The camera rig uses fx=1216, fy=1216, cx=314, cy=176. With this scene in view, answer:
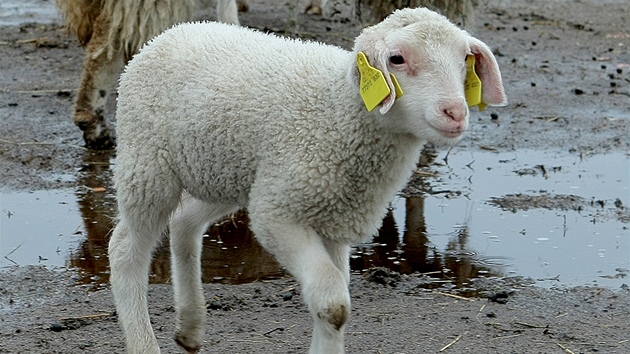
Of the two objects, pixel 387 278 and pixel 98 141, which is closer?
pixel 387 278

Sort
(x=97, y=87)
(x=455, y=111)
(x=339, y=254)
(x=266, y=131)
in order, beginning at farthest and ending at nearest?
(x=97, y=87), (x=339, y=254), (x=266, y=131), (x=455, y=111)

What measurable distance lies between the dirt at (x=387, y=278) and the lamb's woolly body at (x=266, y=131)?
851 mm

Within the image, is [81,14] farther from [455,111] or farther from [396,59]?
[455,111]

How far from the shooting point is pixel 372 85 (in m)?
3.62

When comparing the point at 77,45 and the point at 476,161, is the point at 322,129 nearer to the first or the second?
the point at 476,161

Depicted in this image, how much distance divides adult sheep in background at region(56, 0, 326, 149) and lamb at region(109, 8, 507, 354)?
241cm

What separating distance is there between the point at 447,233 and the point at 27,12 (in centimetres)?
706

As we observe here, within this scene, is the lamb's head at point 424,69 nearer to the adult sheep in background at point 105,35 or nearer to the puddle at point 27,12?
the adult sheep in background at point 105,35

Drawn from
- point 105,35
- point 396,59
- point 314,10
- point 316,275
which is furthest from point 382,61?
point 314,10

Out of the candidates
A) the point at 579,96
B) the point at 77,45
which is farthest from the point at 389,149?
the point at 77,45

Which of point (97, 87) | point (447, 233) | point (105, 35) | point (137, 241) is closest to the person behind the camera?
point (137, 241)

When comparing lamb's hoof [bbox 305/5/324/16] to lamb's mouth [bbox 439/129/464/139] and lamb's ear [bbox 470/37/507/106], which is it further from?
lamb's mouth [bbox 439/129/464/139]

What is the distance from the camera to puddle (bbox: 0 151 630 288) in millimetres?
5527

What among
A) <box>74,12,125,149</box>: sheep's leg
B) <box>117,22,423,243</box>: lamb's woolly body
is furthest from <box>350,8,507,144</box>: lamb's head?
<box>74,12,125,149</box>: sheep's leg
